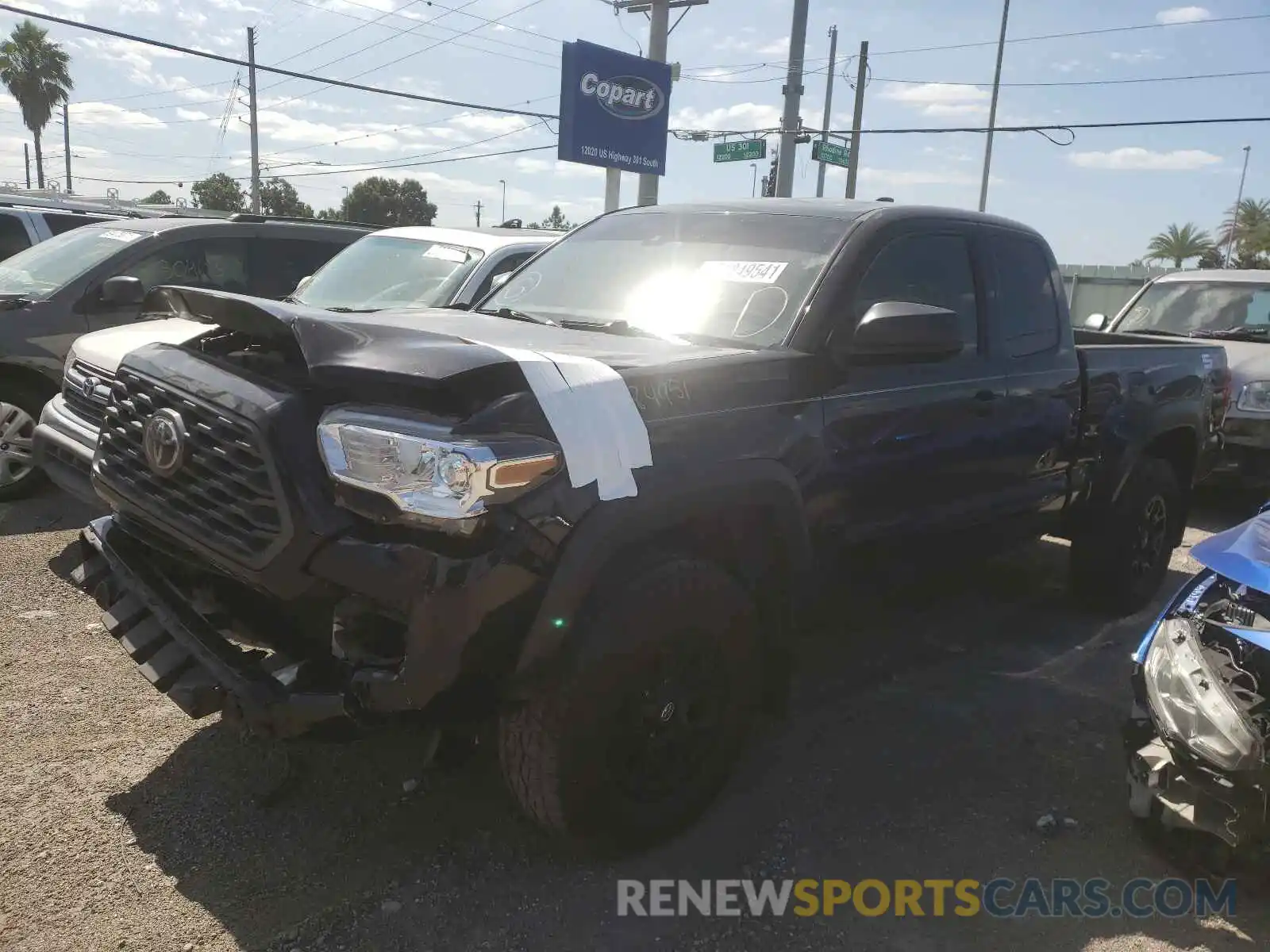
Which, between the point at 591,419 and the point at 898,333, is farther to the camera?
the point at 898,333

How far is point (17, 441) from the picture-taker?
5758 millimetres

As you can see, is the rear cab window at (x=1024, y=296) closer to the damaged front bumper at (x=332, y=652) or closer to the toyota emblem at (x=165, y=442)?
the damaged front bumper at (x=332, y=652)

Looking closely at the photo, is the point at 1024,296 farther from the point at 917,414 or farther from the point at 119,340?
the point at 119,340

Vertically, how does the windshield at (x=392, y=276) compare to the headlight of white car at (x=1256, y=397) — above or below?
above

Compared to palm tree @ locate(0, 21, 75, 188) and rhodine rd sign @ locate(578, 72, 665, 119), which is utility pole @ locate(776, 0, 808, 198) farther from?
palm tree @ locate(0, 21, 75, 188)

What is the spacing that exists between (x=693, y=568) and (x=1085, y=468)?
270cm

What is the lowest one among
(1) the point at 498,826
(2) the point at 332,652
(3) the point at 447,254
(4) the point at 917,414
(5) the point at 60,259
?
(1) the point at 498,826

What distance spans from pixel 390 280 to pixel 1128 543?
15.1 ft

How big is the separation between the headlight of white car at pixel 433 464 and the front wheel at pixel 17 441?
4309 millimetres

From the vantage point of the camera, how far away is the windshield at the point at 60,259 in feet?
20.5

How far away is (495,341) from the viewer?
2898 mm

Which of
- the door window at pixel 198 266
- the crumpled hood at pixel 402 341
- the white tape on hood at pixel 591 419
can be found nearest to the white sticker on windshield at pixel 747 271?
the crumpled hood at pixel 402 341

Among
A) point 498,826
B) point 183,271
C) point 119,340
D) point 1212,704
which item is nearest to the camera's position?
point 1212,704

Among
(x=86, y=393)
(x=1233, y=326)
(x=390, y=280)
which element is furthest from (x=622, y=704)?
(x=1233, y=326)
